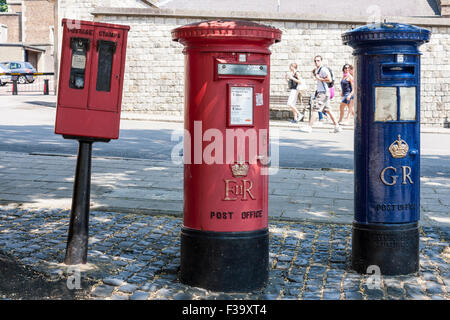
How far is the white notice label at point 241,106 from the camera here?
4.10 m

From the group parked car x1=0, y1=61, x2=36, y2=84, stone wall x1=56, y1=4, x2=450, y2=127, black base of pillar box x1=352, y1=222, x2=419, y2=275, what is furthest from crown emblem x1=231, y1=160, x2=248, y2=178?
parked car x1=0, y1=61, x2=36, y2=84

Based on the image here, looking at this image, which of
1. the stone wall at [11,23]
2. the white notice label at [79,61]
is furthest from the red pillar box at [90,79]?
the stone wall at [11,23]

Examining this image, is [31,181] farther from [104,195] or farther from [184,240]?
[184,240]

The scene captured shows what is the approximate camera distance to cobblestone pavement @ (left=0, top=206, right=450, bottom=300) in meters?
4.12

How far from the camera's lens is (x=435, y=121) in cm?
2116

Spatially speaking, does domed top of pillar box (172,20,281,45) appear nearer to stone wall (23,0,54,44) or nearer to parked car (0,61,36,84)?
parked car (0,61,36,84)

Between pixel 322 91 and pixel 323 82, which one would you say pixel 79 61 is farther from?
pixel 322 91

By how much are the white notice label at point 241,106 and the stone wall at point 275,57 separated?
1763cm

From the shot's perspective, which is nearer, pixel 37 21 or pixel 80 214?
pixel 80 214

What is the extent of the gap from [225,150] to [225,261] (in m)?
0.73

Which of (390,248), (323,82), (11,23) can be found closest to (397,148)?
(390,248)

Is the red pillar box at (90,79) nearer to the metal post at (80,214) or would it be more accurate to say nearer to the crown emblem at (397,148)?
the metal post at (80,214)

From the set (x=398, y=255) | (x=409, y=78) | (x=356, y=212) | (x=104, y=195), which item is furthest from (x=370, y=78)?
(x=104, y=195)

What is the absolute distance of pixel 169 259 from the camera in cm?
483
